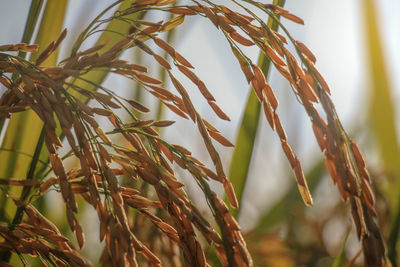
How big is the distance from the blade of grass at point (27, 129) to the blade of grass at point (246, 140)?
29 centimetres

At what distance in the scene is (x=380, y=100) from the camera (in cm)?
124

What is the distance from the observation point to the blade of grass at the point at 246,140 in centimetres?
72

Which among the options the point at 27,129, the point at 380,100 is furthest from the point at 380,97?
the point at 27,129

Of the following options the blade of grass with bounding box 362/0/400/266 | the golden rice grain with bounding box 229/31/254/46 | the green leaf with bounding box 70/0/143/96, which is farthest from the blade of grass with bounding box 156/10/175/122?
the blade of grass with bounding box 362/0/400/266

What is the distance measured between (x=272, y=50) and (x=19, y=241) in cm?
32

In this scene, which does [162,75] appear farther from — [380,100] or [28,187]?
[380,100]

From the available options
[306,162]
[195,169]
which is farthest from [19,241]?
[306,162]

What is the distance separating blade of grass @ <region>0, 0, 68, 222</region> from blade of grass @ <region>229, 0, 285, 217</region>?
0.29 m

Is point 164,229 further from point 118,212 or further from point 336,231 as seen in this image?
point 336,231

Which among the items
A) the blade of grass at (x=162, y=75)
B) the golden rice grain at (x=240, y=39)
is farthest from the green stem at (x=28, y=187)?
the blade of grass at (x=162, y=75)

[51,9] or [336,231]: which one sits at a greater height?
[51,9]

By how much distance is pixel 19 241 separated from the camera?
0.50 meters

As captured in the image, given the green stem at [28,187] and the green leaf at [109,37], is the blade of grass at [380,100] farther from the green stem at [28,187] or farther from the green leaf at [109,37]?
the green stem at [28,187]

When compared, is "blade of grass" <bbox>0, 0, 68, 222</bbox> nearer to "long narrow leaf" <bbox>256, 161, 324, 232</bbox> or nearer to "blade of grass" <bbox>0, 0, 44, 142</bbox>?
"blade of grass" <bbox>0, 0, 44, 142</bbox>
